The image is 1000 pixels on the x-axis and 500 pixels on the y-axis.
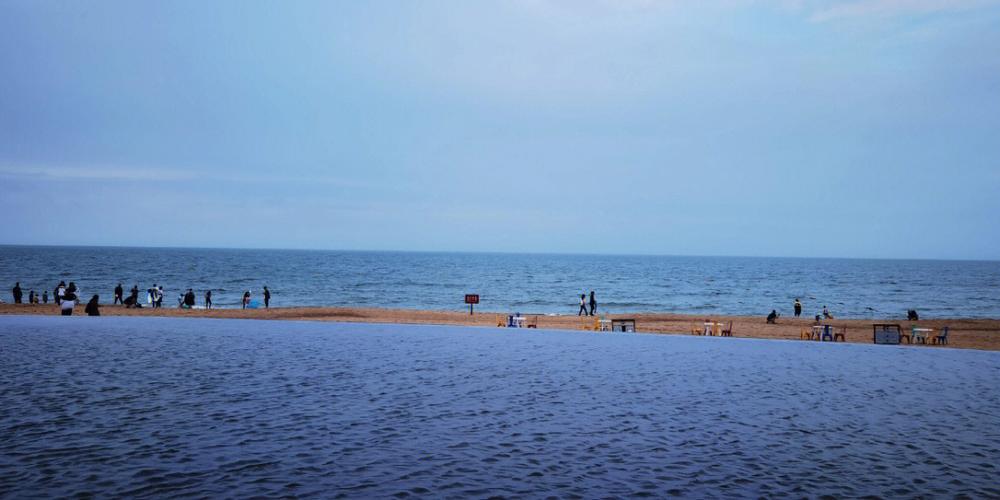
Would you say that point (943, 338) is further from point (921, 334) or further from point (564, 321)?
point (564, 321)

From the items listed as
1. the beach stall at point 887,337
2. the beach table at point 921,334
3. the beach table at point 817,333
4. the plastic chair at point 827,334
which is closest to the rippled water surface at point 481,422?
the beach stall at point 887,337

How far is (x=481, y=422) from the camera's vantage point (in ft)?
53.3

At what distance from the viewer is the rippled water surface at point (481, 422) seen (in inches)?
462

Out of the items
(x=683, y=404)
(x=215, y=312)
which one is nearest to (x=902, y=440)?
(x=683, y=404)

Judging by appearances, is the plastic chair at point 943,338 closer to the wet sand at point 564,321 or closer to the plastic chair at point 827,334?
the wet sand at point 564,321

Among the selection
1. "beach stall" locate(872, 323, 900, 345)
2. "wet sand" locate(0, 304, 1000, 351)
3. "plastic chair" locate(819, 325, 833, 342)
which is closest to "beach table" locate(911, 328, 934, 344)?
"beach stall" locate(872, 323, 900, 345)

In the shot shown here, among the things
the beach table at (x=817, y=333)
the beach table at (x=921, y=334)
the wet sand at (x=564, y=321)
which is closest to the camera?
the beach table at (x=921, y=334)

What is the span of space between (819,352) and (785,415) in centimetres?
1668

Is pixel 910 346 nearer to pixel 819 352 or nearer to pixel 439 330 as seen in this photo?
pixel 819 352

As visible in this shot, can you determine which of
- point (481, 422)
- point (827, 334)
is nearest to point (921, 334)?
point (827, 334)

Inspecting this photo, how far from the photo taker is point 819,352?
3256cm

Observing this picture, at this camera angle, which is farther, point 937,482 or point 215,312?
point 215,312

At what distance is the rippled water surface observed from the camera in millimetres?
11742

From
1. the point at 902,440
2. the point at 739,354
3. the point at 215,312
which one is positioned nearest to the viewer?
the point at 902,440
